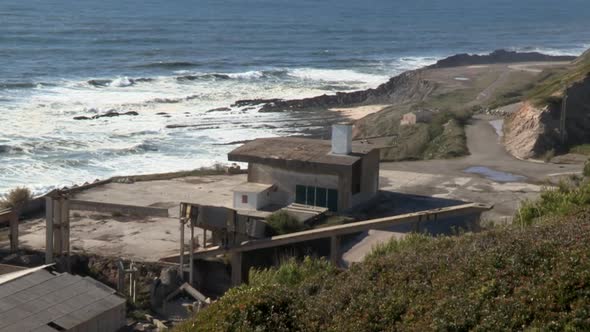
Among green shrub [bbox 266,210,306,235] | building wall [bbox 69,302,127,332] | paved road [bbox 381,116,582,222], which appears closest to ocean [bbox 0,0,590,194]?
paved road [bbox 381,116,582,222]

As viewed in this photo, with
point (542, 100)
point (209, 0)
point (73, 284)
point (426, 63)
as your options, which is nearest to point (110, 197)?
point (73, 284)

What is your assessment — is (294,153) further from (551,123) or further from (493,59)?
(493,59)

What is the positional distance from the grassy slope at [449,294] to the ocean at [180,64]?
27.3m

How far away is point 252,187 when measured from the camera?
28.0 m

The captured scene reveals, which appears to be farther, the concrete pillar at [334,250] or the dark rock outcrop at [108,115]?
the dark rock outcrop at [108,115]

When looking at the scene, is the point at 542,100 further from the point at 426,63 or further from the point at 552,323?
the point at 426,63

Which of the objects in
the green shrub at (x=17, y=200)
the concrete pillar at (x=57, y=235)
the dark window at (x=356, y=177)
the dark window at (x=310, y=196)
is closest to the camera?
the concrete pillar at (x=57, y=235)

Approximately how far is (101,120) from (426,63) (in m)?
42.3

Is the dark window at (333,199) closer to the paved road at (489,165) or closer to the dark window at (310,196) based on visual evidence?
the dark window at (310,196)

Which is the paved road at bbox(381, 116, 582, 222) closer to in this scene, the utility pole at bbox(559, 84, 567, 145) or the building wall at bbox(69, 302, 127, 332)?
the utility pole at bbox(559, 84, 567, 145)

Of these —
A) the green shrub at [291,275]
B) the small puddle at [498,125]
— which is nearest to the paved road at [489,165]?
the small puddle at [498,125]

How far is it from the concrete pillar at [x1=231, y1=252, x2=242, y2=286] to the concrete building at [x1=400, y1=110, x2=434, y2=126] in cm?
2367

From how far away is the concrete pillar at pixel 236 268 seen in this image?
76.8 ft

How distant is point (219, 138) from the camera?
50.3 m
